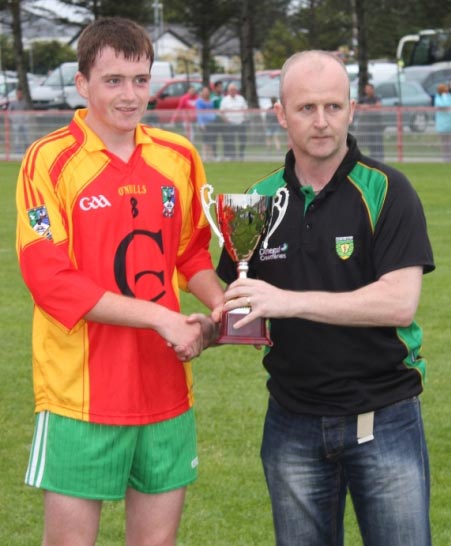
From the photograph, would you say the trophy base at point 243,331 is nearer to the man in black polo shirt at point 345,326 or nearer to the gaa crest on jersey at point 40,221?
the man in black polo shirt at point 345,326

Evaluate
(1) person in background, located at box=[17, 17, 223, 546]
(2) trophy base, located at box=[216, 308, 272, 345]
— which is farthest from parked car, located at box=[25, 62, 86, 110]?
(2) trophy base, located at box=[216, 308, 272, 345]

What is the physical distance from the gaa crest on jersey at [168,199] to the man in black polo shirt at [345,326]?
43 centimetres

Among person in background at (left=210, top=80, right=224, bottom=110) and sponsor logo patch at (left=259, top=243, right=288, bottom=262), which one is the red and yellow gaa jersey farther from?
person in background at (left=210, top=80, right=224, bottom=110)

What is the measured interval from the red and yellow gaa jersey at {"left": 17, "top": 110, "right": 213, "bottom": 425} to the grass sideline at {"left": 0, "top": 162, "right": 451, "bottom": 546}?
6.39ft

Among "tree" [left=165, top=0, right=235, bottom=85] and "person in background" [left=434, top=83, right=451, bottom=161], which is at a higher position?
"tree" [left=165, top=0, right=235, bottom=85]

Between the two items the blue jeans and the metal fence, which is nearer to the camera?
the blue jeans

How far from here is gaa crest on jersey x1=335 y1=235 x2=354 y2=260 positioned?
3806mm

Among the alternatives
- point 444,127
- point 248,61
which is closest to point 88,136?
point 444,127

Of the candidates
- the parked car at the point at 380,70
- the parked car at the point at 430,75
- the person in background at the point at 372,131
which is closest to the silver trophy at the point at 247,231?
the person in background at the point at 372,131

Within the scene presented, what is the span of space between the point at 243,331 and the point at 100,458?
0.62m

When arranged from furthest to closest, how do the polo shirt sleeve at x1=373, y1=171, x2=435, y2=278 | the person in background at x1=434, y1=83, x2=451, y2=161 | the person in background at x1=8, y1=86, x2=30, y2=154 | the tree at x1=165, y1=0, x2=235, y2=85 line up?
the tree at x1=165, y1=0, x2=235, y2=85 → the person in background at x1=8, y1=86, x2=30, y2=154 → the person in background at x1=434, y1=83, x2=451, y2=161 → the polo shirt sleeve at x1=373, y1=171, x2=435, y2=278

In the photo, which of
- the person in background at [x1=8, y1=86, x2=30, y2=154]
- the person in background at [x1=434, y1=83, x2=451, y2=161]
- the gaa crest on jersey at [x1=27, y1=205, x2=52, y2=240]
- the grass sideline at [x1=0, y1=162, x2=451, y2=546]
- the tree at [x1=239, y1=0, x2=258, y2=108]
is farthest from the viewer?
the tree at [x1=239, y1=0, x2=258, y2=108]

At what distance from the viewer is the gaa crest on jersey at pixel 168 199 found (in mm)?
4219

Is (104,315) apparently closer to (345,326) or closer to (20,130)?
(345,326)
